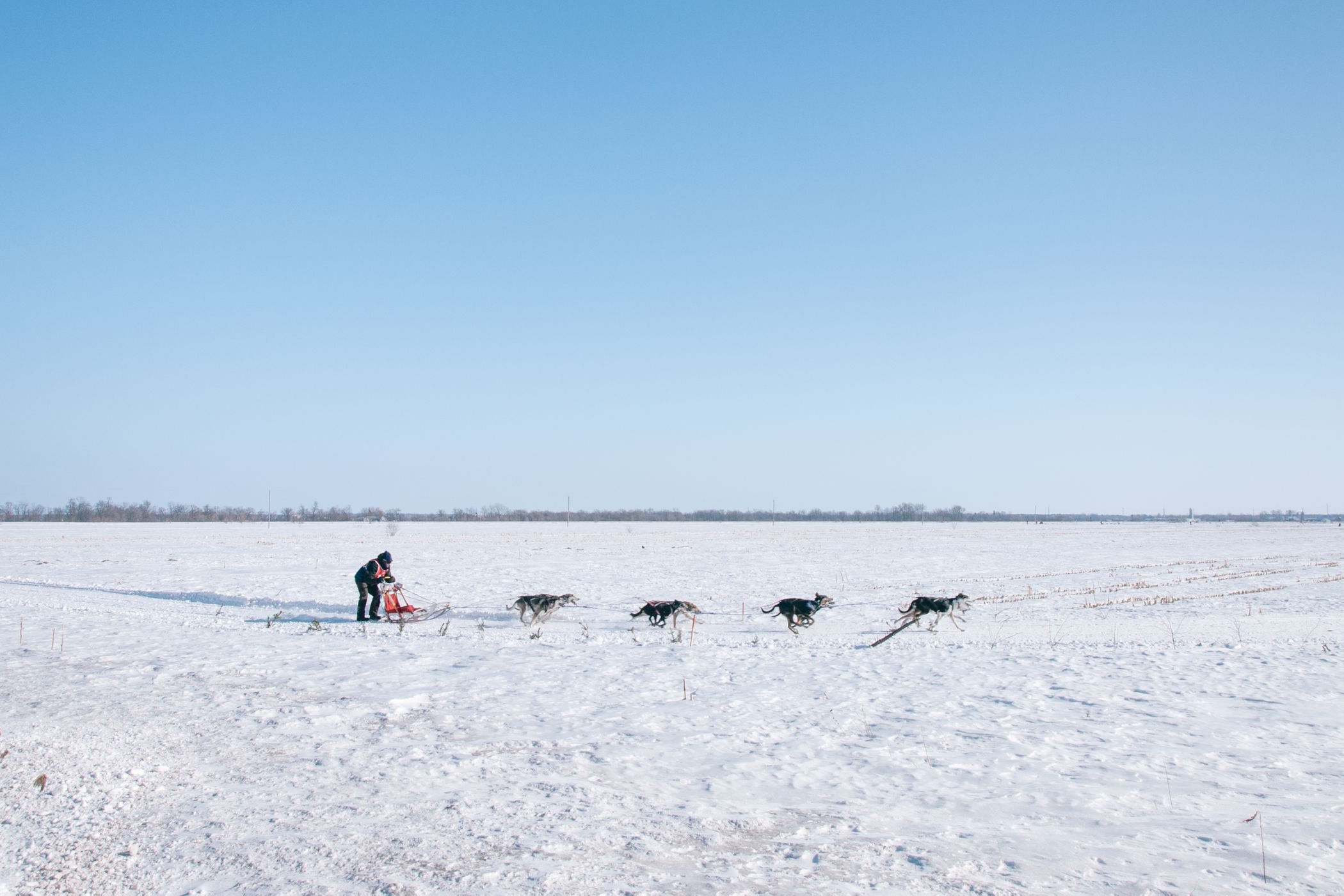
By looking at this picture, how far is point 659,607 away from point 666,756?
9.01 m

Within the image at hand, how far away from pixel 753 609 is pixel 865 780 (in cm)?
1436

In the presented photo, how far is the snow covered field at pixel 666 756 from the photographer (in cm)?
568

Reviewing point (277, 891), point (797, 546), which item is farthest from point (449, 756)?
point (797, 546)

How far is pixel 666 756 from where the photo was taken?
27.0 ft

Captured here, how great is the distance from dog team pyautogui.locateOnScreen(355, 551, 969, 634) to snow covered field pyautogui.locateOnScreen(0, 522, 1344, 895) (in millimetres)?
449

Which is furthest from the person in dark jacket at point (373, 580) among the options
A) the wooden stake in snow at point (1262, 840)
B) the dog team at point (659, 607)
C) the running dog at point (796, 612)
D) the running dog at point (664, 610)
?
the wooden stake in snow at point (1262, 840)

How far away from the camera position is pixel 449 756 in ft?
26.7

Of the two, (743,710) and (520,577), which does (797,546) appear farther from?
(743,710)

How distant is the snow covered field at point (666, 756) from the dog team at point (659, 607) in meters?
0.45

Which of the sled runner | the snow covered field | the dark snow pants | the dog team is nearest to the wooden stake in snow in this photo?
the snow covered field

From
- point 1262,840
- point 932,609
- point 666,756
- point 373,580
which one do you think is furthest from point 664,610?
point 1262,840

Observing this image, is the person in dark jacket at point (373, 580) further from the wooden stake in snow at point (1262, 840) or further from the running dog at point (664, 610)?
the wooden stake in snow at point (1262, 840)

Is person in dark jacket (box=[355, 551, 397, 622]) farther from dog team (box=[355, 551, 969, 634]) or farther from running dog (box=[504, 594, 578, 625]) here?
running dog (box=[504, 594, 578, 625])

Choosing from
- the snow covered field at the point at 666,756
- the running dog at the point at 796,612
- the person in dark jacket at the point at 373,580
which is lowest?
the snow covered field at the point at 666,756
